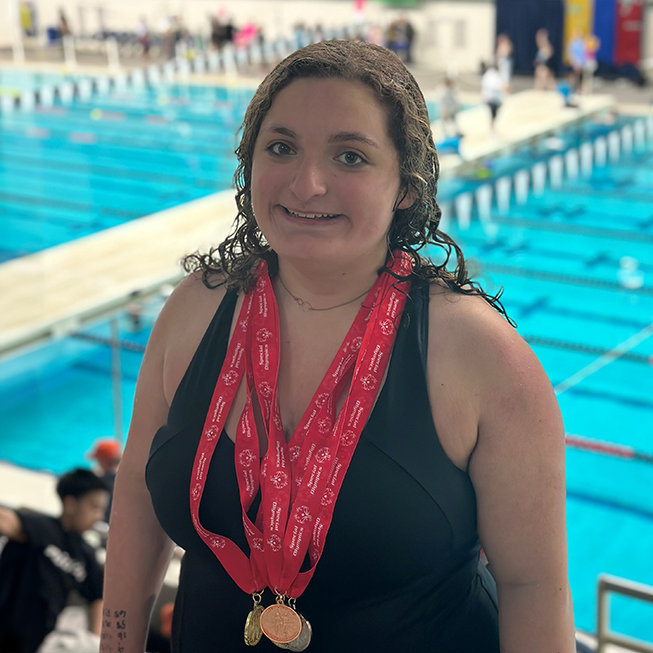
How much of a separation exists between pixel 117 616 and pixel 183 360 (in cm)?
34

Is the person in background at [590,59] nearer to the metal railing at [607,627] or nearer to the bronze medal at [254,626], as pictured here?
the metal railing at [607,627]

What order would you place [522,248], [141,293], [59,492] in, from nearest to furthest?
1. [59,492]
2. [141,293]
3. [522,248]

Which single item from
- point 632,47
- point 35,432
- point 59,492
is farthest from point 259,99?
point 632,47

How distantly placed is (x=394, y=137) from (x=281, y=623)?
0.54 metres

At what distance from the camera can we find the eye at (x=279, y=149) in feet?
3.39

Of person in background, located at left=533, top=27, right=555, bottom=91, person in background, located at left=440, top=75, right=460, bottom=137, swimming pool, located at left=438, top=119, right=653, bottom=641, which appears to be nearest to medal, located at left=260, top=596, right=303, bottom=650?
swimming pool, located at left=438, top=119, right=653, bottom=641

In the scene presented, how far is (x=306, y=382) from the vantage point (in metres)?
1.10

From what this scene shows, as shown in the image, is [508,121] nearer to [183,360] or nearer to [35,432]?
[35,432]

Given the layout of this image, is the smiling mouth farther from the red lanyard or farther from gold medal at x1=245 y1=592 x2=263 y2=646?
gold medal at x1=245 y1=592 x2=263 y2=646

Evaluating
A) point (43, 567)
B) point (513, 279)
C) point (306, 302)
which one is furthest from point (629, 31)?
point (306, 302)

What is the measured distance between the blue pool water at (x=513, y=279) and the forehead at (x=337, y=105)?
2.77 ft

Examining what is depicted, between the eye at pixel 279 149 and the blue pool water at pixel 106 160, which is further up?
the eye at pixel 279 149

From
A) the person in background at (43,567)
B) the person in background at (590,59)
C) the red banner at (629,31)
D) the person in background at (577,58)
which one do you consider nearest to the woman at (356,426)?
the person in background at (43,567)

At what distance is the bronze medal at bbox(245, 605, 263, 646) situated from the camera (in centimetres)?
107
